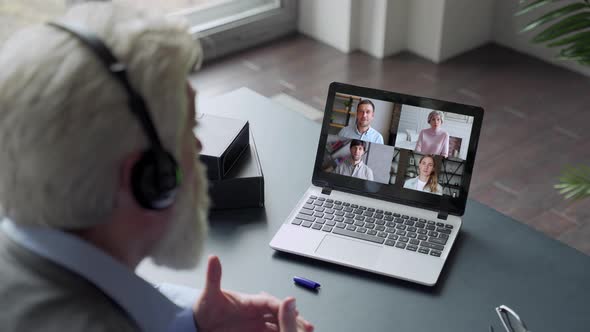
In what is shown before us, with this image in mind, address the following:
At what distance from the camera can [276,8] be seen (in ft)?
13.7

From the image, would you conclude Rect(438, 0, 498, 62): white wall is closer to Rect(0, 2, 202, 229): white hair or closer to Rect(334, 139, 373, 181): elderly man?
Rect(334, 139, 373, 181): elderly man

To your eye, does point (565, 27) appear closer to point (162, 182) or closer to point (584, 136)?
point (162, 182)

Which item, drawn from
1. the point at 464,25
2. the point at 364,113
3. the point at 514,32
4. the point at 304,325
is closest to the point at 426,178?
the point at 364,113

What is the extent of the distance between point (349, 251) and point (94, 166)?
70 centimetres

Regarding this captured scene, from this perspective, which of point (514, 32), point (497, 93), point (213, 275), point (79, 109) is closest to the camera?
point (79, 109)

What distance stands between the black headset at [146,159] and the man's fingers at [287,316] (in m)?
0.29

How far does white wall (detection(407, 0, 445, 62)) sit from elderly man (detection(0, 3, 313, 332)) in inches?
121

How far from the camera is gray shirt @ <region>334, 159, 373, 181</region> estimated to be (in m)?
1.52

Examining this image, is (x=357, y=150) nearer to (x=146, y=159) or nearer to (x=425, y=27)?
(x=146, y=159)

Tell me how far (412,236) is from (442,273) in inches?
4.4

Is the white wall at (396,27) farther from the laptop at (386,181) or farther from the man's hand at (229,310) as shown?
the man's hand at (229,310)

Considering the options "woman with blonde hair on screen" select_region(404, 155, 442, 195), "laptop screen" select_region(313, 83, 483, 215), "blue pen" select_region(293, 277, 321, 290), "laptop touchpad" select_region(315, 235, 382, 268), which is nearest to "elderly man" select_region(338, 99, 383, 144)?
"laptop screen" select_region(313, 83, 483, 215)

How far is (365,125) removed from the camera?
1510 mm

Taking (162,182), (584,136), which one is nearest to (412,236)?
(162,182)
